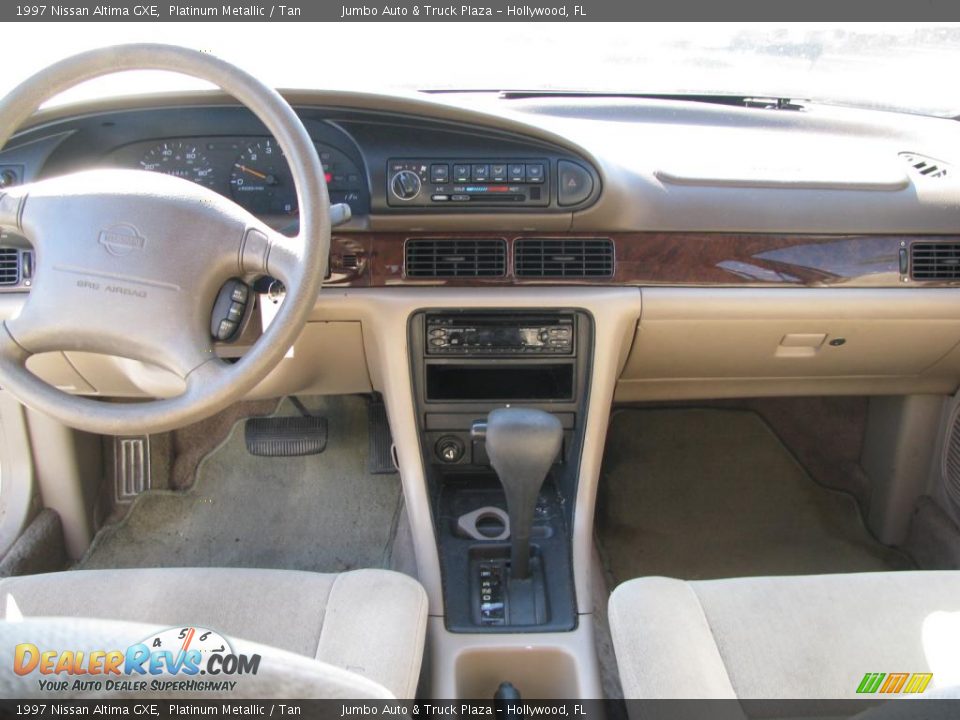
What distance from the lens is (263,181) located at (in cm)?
174

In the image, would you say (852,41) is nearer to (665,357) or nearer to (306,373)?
(665,357)

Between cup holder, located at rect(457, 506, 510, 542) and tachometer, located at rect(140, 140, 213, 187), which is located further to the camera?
cup holder, located at rect(457, 506, 510, 542)

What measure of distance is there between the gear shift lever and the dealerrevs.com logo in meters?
0.83

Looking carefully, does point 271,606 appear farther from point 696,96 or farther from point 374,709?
point 696,96

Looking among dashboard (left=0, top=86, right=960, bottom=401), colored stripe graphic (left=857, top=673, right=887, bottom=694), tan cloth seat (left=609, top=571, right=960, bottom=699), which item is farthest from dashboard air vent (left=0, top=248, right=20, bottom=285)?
colored stripe graphic (left=857, top=673, right=887, bottom=694)

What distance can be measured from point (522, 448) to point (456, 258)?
0.50m

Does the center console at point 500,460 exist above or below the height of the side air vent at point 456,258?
below

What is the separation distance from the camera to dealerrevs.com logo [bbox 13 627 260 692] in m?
0.62

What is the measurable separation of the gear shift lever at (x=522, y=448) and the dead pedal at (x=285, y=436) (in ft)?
3.50

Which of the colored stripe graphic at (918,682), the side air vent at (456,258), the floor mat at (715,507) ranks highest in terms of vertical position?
the side air vent at (456,258)

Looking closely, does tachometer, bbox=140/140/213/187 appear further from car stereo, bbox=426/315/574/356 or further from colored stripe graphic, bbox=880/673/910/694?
colored stripe graphic, bbox=880/673/910/694

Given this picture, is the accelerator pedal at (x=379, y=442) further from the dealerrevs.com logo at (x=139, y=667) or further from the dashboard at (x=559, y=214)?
the dealerrevs.com logo at (x=139, y=667)

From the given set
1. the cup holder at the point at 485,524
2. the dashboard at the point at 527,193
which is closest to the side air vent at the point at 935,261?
the dashboard at the point at 527,193

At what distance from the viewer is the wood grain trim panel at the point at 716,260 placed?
1.77 m
